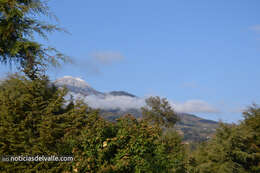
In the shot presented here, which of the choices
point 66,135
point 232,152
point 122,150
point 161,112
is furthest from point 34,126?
point 161,112

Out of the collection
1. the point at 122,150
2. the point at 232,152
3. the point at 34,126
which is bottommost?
the point at 232,152

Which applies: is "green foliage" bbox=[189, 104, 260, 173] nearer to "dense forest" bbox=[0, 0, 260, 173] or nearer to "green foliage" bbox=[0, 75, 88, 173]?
"dense forest" bbox=[0, 0, 260, 173]

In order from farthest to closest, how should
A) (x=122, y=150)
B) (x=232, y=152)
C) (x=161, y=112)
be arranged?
1. (x=161, y=112)
2. (x=232, y=152)
3. (x=122, y=150)

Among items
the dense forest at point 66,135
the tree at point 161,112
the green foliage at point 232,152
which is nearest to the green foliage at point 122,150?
the dense forest at point 66,135

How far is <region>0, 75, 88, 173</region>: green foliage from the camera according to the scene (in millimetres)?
5660

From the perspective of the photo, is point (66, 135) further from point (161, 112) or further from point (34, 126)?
point (161, 112)

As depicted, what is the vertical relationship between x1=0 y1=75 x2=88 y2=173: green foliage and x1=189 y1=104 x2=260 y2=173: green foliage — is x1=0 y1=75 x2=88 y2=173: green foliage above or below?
above

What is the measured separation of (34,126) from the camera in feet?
19.2

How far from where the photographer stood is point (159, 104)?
191 ft

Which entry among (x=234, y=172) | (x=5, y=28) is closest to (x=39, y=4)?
(x=5, y=28)

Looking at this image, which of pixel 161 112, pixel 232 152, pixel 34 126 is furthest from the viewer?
pixel 161 112

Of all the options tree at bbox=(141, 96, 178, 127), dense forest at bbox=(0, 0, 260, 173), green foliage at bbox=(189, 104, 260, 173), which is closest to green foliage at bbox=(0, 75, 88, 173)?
dense forest at bbox=(0, 0, 260, 173)

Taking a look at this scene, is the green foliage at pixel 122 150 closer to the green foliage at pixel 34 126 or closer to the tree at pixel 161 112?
the green foliage at pixel 34 126

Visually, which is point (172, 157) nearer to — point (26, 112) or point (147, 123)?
point (147, 123)
